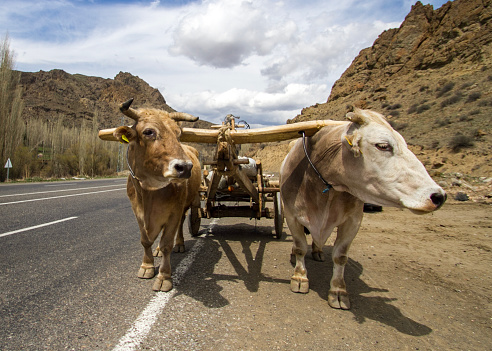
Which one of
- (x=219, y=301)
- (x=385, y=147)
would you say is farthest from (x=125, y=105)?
(x=385, y=147)

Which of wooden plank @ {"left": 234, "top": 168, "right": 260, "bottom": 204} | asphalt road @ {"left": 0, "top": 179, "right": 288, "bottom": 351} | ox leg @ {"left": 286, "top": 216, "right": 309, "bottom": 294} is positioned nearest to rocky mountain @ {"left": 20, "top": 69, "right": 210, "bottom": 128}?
asphalt road @ {"left": 0, "top": 179, "right": 288, "bottom": 351}

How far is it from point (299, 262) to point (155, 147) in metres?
2.12

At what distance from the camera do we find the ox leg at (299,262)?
348cm

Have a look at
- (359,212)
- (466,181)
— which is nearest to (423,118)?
(466,181)

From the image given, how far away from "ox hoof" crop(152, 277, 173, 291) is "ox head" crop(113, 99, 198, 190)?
1.09m

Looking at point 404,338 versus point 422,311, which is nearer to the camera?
point 404,338

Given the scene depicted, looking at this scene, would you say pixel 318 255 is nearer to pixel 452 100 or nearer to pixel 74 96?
pixel 452 100

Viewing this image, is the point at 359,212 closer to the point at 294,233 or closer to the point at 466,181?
the point at 294,233

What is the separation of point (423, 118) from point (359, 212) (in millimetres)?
26299

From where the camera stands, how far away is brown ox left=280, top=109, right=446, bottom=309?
235cm

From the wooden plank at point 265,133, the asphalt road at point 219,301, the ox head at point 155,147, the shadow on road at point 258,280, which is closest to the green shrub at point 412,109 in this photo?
the asphalt road at point 219,301

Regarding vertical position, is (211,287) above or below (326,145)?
below

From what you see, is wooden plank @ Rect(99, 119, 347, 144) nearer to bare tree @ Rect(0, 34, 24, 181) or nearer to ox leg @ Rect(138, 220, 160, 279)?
ox leg @ Rect(138, 220, 160, 279)

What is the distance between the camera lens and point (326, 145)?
311 centimetres
